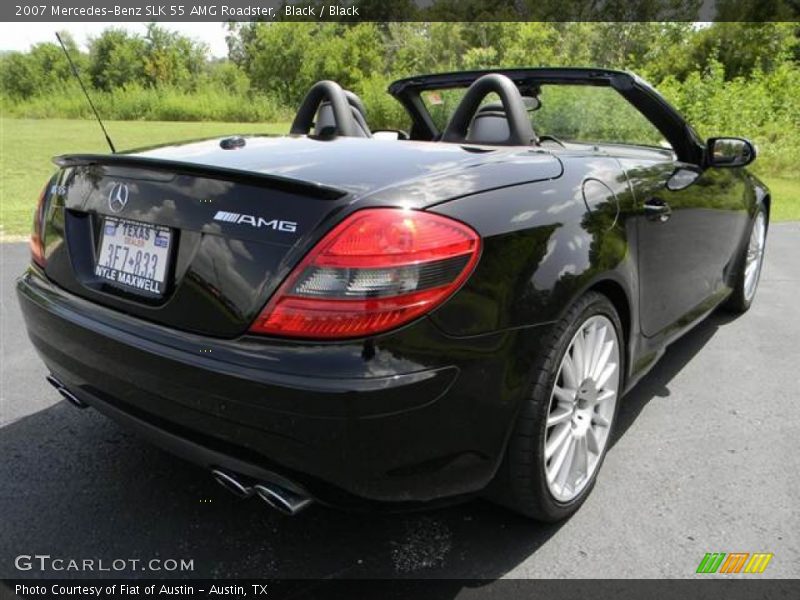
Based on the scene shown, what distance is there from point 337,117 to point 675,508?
2.23 metres

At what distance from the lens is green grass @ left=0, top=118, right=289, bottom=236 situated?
9.16 metres

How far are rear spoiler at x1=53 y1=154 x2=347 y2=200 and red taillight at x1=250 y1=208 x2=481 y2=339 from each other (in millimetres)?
123

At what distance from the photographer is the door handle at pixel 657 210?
2578 millimetres

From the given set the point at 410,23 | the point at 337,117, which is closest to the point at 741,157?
the point at 337,117

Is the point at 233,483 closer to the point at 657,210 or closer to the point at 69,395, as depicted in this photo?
the point at 69,395

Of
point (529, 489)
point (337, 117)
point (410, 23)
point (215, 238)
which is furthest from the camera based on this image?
point (410, 23)

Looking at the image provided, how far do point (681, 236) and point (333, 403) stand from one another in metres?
1.98

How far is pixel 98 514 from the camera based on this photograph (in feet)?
7.56

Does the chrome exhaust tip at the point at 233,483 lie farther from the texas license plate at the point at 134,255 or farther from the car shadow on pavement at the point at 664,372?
the car shadow on pavement at the point at 664,372

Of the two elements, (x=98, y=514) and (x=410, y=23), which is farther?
(x=410, y=23)

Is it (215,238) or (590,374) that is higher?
(215,238)

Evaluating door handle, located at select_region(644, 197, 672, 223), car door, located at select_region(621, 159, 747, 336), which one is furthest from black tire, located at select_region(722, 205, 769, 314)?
door handle, located at select_region(644, 197, 672, 223)

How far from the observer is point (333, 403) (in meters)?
1.61

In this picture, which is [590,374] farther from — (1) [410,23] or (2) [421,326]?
(1) [410,23]
